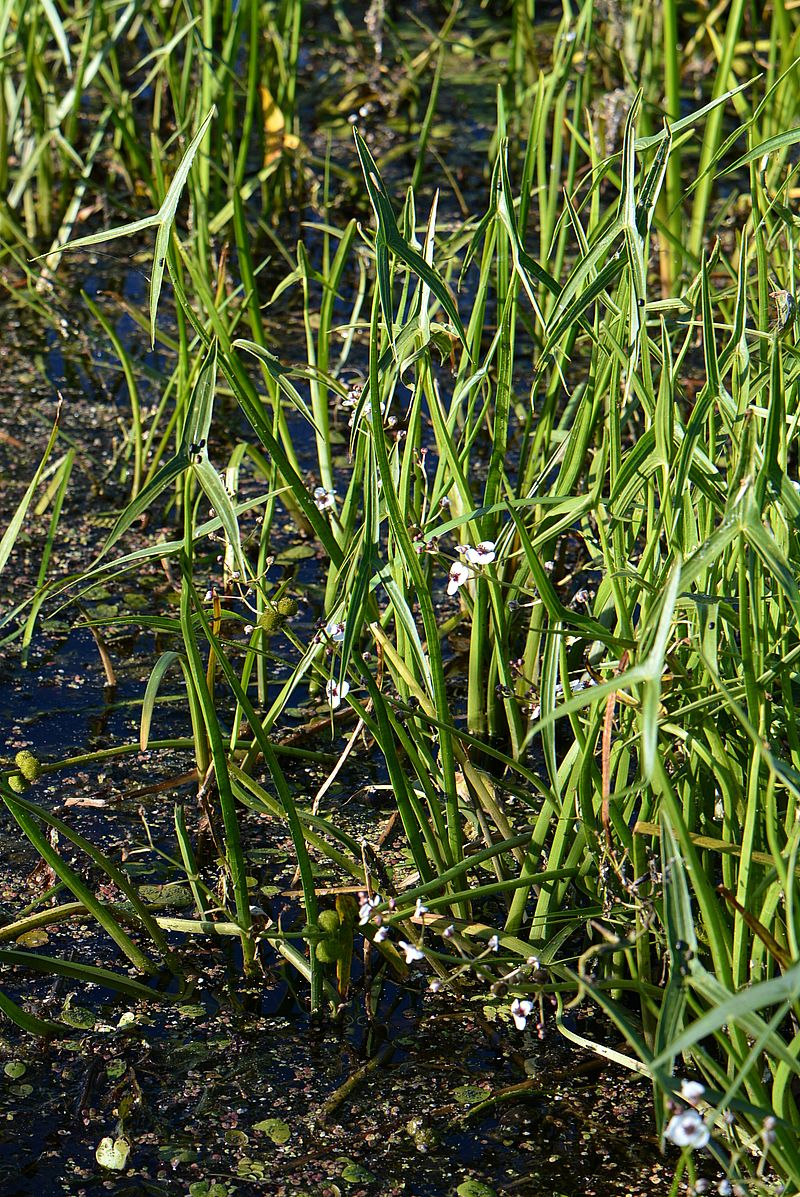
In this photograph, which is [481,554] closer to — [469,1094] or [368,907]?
[368,907]

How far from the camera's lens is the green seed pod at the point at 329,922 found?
1076 millimetres

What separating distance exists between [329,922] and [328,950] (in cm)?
3

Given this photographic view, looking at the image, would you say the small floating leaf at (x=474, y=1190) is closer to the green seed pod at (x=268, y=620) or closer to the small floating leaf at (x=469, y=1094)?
the small floating leaf at (x=469, y=1094)

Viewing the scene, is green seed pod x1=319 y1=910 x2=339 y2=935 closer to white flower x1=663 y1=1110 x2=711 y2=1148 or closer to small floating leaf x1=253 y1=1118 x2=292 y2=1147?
small floating leaf x1=253 y1=1118 x2=292 y2=1147

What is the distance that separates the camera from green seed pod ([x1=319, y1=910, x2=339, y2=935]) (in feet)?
3.53

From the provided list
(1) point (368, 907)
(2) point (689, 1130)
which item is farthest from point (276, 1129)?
(2) point (689, 1130)

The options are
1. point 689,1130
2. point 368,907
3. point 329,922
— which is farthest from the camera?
point 329,922

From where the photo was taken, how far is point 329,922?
3.54ft

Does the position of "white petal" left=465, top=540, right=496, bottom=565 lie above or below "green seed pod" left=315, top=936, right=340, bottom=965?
above

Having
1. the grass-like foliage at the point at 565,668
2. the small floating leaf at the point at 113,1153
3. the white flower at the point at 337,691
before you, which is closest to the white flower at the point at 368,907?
the grass-like foliage at the point at 565,668

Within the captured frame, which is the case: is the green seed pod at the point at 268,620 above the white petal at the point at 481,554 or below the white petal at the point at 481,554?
below

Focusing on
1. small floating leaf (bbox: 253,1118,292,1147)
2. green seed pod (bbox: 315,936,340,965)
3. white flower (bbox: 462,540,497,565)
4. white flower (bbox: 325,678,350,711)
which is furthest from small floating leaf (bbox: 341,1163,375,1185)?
white flower (bbox: 462,540,497,565)

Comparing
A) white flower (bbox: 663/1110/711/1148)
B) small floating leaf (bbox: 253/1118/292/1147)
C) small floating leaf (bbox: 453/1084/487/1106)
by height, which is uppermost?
white flower (bbox: 663/1110/711/1148)

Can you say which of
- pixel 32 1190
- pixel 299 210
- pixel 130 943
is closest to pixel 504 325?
pixel 130 943
